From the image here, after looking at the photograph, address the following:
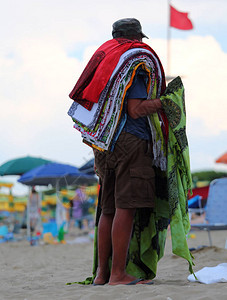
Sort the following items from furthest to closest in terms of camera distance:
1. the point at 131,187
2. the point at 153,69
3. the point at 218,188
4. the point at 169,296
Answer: the point at 218,188 < the point at 153,69 < the point at 131,187 < the point at 169,296

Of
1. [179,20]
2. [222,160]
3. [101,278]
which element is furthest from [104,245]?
[179,20]

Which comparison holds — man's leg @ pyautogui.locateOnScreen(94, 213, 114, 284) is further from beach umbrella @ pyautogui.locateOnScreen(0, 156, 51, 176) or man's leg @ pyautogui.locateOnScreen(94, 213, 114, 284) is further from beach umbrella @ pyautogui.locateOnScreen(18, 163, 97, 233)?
beach umbrella @ pyautogui.locateOnScreen(0, 156, 51, 176)

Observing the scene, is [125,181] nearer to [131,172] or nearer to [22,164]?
[131,172]

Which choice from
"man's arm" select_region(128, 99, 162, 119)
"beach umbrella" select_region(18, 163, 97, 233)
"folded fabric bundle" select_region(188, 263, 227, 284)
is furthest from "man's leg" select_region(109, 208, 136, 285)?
"beach umbrella" select_region(18, 163, 97, 233)

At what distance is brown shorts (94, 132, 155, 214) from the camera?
3.11m

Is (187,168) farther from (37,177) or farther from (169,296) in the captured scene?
(37,177)

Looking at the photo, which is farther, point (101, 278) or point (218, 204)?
point (218, 204)

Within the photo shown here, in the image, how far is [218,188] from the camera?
6.67 meters

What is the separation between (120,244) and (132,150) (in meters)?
0.61

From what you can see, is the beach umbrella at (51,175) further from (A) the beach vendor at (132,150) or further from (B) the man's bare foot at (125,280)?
(B) the man's bare foot at (125,280)

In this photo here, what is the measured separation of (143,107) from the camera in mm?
3186

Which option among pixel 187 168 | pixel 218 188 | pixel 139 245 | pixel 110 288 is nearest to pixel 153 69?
pixel 187 168

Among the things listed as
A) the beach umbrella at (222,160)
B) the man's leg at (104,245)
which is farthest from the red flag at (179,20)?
the man's leg at (104,245)

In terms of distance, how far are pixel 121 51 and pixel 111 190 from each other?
3.05 feet
